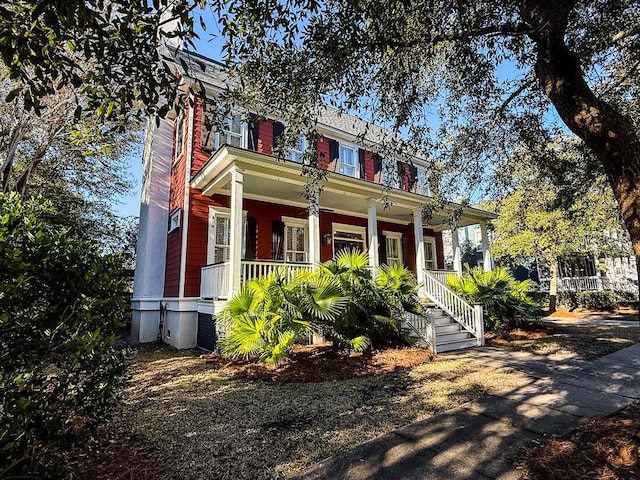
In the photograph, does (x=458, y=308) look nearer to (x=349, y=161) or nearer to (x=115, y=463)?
(x=349, y=161)

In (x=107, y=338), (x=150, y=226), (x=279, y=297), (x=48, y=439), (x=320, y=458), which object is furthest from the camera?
(x=150, y=226)

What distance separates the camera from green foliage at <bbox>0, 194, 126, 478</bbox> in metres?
1.94

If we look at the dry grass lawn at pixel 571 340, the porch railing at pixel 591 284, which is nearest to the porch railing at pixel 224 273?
the dry grass lawn at pixel 571 340

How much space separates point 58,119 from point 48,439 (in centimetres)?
1072

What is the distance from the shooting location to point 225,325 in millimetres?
6559

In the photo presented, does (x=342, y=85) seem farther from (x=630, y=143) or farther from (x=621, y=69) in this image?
(x=621, y=69)

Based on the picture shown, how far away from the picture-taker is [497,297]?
393 inches

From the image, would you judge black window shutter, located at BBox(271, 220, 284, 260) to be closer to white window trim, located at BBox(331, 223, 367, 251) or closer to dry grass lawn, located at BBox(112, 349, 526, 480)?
white window trim, located at BBox(331, 223, 367, 251)

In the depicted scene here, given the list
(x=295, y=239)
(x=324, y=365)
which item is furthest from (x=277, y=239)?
(x=324, y=365)

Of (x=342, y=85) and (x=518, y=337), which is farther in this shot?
(x=518, y=337)

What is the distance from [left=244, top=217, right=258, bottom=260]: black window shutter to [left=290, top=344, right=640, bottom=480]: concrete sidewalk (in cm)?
758

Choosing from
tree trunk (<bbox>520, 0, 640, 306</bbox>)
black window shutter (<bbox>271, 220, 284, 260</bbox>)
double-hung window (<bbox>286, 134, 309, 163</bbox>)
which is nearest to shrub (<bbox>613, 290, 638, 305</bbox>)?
black window shutter (<bbox>271, 220, 284, 260</bbox>)

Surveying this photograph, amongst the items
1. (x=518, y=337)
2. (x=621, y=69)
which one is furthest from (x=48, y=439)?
(x=518, y=337)

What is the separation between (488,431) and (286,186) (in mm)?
7661
